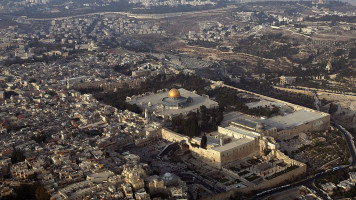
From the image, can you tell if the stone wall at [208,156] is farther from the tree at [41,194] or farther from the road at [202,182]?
the tree at [41,194]

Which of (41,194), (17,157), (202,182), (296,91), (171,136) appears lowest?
(296,91)

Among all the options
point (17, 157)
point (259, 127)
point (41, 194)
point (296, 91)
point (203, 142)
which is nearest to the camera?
point (41, 194)

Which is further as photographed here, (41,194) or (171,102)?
(171,102)

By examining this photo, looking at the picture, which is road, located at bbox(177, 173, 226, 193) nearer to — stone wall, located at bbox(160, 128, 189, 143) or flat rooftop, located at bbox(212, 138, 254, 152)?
flat rooftop, located at bbox(212, 138, 254, 152)

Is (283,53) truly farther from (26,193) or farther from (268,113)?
(26,193)

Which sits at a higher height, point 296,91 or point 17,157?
point 17,157

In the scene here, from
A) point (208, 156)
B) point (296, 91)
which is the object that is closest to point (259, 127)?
point (208, 156)

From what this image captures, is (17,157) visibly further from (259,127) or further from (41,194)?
(259,127)

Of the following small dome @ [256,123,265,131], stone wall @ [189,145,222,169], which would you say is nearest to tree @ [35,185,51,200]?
stone wall @ [189,145,222,169]

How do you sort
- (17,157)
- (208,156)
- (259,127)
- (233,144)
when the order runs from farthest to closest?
1. (259,127)
2. (233,144)
3. (208,156)
4. (17,157)

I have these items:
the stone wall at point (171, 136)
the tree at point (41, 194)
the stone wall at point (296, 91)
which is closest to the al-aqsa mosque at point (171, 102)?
the stone wall at point (171, 136)
